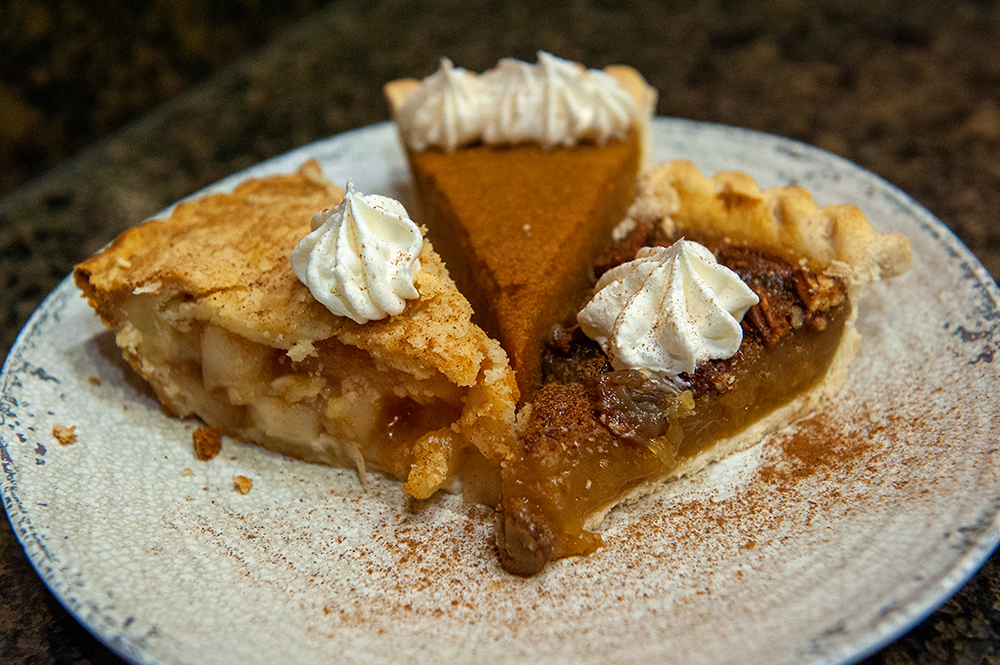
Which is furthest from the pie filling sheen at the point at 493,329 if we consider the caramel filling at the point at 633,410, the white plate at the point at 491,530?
the white plate at the point at 491,530

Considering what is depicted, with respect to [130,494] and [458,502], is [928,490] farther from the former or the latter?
[130,494]

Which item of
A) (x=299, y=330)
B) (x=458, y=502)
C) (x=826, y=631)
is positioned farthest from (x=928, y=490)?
(x=299, y=330)

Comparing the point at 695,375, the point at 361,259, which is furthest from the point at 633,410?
the point at 361,259

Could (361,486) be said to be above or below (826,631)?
below

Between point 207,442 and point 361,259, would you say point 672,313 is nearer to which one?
point 361,259

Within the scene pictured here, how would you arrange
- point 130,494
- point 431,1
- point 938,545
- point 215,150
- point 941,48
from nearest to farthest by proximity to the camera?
1. point 938,545
2. point 130,494
3. point 215,150
4. point 941,48
5. point 431,1

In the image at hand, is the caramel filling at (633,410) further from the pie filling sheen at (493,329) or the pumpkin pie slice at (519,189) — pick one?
the pumpkin pie slice at (519,189)
